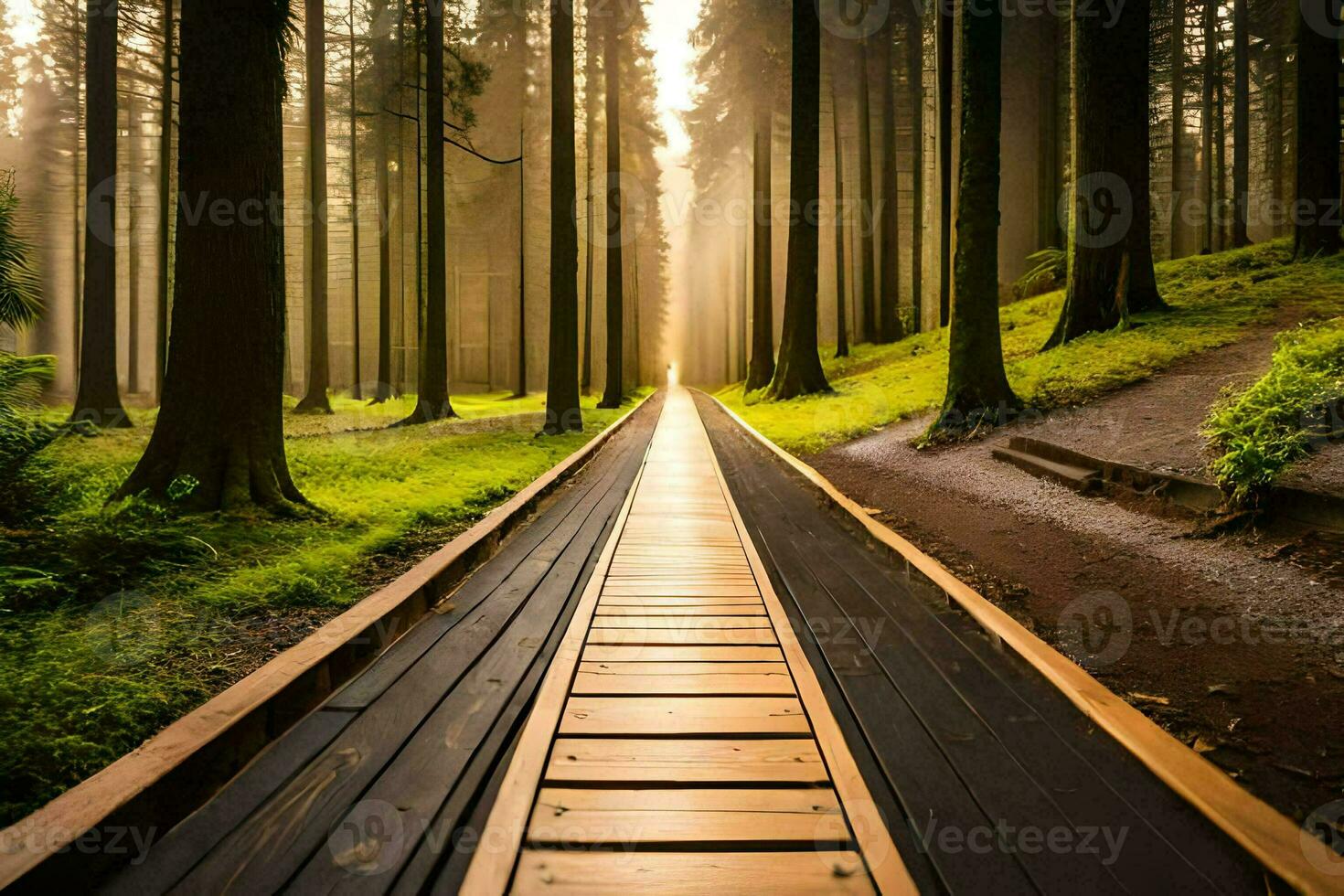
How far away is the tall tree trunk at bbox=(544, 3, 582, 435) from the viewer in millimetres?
14164

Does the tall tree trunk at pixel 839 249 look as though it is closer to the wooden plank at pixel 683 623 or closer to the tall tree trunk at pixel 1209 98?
the tall tree trunk at pixel 1209 98

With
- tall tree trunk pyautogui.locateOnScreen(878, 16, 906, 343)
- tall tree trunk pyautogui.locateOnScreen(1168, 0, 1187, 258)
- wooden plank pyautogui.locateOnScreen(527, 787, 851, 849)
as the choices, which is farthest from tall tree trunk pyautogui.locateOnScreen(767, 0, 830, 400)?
tall tree trunk pyautogui.locateOnScreen(1168, 0, 1187, 258)

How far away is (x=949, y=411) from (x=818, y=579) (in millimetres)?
5689

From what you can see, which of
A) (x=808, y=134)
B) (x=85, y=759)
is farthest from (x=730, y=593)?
(x=808, y=134)

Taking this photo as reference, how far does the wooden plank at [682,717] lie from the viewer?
110 inches

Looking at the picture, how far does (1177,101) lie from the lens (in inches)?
962

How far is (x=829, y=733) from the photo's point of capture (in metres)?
2.65

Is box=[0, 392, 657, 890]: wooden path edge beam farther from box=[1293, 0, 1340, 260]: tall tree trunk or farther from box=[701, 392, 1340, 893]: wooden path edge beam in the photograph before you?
box=[1293, 0, 1340, 260]: tall tree trunk

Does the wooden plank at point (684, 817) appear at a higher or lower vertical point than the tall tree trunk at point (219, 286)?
lower

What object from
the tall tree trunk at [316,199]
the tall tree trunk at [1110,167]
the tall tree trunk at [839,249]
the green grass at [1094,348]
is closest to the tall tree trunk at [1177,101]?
the tall tree trunk at [839,249]

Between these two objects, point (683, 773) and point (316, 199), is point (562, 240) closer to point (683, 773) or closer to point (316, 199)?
point (316, 199)

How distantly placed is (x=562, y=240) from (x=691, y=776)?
13033mm

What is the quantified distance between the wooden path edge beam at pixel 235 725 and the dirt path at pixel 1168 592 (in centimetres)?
351

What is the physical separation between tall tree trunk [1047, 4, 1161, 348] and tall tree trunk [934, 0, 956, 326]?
17.4 ft
